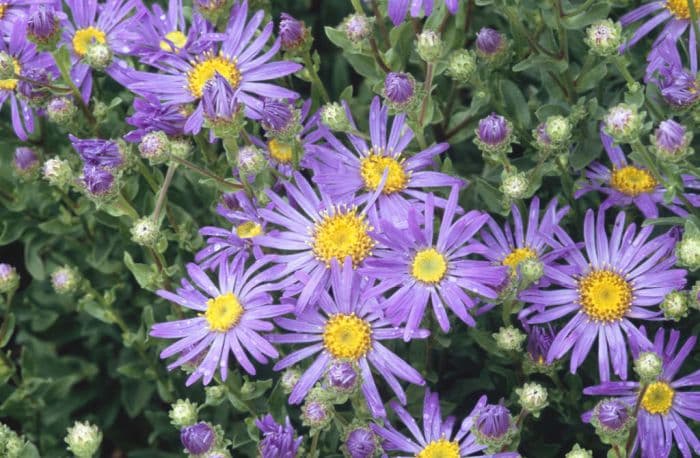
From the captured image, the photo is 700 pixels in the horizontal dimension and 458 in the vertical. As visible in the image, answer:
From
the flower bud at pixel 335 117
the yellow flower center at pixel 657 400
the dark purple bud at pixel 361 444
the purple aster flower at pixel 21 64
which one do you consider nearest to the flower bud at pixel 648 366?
the yellow flower center at pixel 657 400

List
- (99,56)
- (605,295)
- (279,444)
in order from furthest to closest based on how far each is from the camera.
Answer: (99,56), (605,295), (279,444)

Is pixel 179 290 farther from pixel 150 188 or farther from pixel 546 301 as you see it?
pixel 546 301

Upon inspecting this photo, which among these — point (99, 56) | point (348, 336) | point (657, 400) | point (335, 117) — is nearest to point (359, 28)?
point (335, 117)

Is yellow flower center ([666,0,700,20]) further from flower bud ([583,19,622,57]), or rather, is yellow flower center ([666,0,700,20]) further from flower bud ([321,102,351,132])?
flower bud ([321,102,351,132])

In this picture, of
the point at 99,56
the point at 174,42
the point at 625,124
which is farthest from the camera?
the point at 174,42

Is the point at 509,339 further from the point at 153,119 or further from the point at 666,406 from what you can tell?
the point at 153,119

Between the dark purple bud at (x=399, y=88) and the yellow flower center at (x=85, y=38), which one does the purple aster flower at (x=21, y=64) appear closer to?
the yellow flower center at (x=85, y=38)
